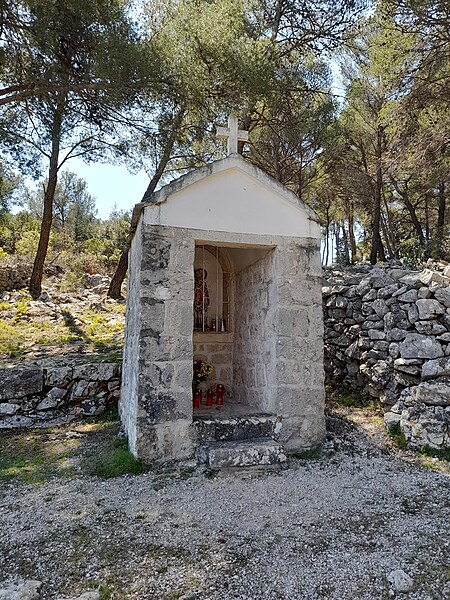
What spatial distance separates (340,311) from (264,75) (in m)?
4.13

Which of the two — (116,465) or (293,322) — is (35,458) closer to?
(116,465)

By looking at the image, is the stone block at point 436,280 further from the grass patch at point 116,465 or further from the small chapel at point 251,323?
the grass patch at point 116,465

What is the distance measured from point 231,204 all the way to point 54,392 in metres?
3.29

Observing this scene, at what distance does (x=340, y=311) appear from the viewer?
22.1ft

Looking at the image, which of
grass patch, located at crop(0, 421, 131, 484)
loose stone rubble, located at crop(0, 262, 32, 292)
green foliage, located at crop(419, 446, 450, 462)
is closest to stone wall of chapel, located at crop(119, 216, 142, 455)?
grass patch, located at crop(0, 421, 131, 484)

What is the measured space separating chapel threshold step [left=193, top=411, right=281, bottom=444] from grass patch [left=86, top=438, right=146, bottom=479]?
24.3 inches

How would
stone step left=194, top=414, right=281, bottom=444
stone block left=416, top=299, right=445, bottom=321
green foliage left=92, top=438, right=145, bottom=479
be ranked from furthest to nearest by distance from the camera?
stone block left=416, top=299, right=445, bottom=321, stone step left=194, top=414, right=281, bottom=444, green foliage left=92, top=438, right=145, bottom=479

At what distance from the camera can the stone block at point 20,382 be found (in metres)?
5.25

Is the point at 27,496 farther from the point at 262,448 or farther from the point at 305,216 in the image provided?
the point at 305,216

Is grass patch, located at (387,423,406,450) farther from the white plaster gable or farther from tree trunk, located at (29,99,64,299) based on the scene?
tree trunk, located at (29,99,64,299)

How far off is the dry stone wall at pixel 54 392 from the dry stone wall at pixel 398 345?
341 centimetres

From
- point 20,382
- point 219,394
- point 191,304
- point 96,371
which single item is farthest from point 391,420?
point 20,382

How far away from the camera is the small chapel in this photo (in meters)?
3.96

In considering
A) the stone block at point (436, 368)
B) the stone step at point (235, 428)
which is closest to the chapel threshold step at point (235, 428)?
the stone step at point (235, 428)
